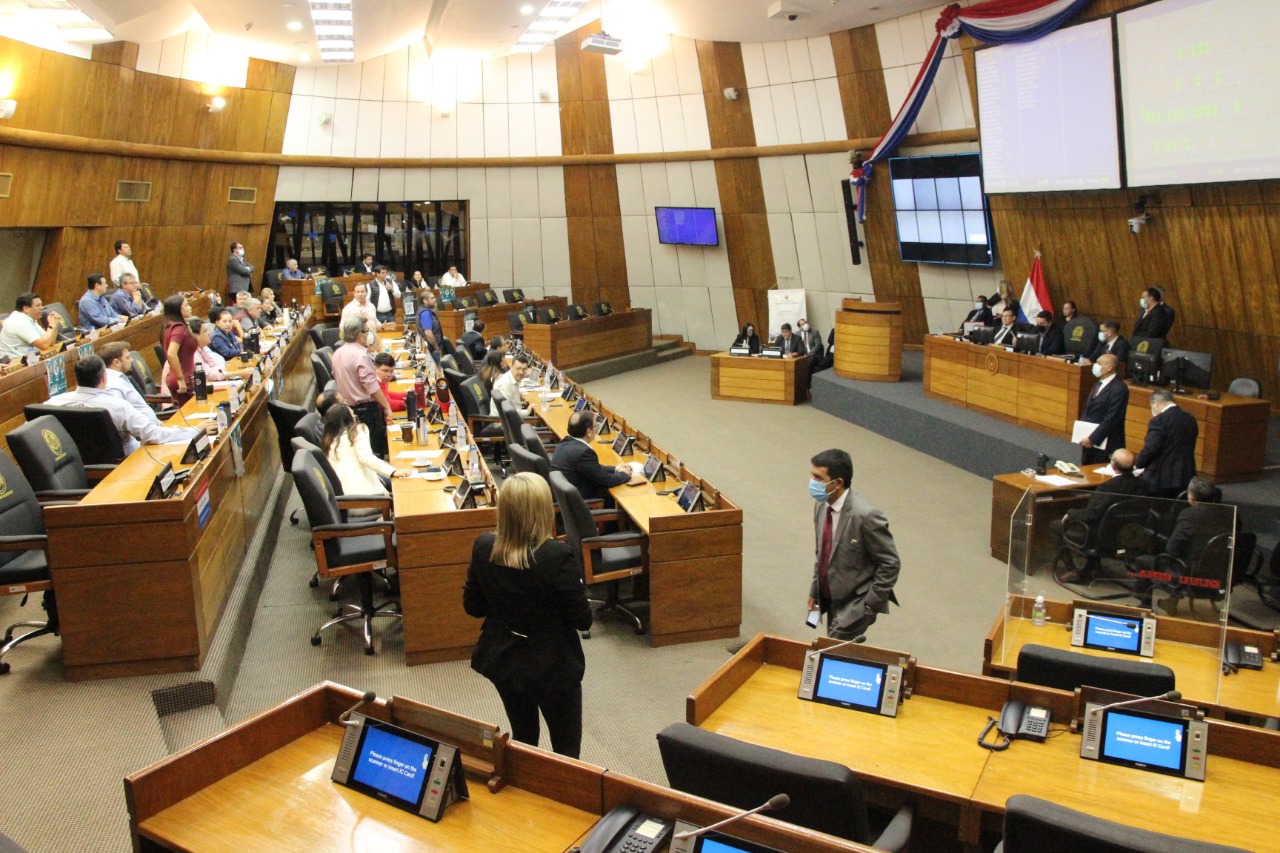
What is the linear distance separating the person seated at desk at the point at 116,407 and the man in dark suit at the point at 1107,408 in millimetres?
5759

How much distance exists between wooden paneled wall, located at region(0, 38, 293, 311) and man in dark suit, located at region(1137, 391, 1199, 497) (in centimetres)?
1077

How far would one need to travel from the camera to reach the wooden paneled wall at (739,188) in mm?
15164

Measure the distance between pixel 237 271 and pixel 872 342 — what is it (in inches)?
343

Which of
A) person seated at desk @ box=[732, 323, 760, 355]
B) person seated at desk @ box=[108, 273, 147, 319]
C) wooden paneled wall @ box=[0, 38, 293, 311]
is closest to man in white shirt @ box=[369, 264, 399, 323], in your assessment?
wooden paneled wall @ box=[0, 38, 293, 311]

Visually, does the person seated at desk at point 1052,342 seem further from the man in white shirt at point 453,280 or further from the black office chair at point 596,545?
the man in white shirt at point 453,280

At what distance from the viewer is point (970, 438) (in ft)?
30.1

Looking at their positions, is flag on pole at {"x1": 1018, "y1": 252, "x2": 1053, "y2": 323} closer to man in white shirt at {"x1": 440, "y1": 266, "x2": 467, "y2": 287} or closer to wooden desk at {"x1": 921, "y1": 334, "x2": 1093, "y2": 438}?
wooden desk at {"x1": 921, "y1": 334, "x2": 1093, "y2": 438}

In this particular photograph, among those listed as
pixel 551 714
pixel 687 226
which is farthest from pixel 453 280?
pixel 551 714

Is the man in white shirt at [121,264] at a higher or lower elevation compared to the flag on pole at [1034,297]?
higher

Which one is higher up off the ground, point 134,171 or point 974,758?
point 134,171

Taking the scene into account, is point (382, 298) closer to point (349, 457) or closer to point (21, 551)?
point (349, 457)

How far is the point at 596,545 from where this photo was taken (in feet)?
17.3

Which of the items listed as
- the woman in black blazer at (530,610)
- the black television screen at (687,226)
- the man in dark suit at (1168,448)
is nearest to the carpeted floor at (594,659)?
the woman in black blazer at (530,610)

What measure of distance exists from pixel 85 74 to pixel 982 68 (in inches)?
396
